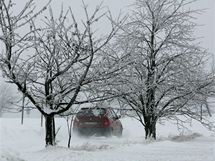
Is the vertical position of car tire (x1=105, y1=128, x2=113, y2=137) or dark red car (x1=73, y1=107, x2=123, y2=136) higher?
dark red car (x1=73, y1=107, x2=123, y2=136)

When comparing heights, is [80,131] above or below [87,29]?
below

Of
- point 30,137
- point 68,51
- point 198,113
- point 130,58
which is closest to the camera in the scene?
point 68,51

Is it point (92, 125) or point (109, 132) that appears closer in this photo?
point (92, 125)

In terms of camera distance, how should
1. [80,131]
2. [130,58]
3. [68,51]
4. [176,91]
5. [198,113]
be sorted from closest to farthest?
[68,51], [130,58], [176,91], [198,113], [80,131]

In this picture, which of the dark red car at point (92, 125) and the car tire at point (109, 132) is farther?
the car tire at point (109, 132)

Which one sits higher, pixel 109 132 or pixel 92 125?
pixel 92 125

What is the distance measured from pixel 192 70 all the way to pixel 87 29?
22.6 ft

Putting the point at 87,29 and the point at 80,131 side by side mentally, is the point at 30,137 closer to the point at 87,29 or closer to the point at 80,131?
the point at 80,131

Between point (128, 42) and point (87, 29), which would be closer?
point (87, 29)

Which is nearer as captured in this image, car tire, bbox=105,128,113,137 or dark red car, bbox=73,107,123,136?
dark red car, bbox=73,107,123,136

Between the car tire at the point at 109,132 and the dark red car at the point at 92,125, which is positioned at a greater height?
the dark red car at the point at 92,125

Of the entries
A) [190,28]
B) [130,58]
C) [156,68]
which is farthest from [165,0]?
[130,58]

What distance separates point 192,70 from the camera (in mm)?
16531

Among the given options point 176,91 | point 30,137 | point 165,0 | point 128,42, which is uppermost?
point 165,0
